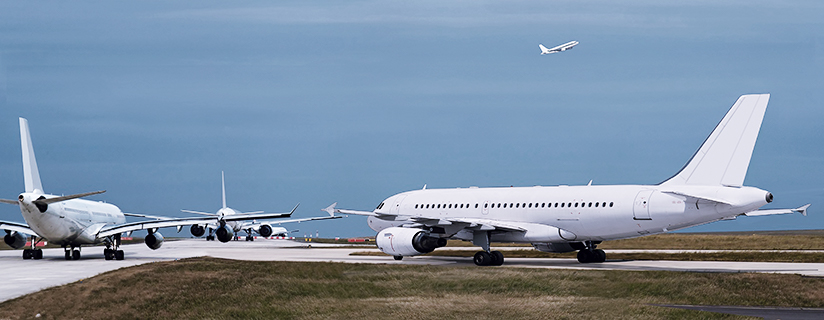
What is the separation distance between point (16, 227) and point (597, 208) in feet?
95.4

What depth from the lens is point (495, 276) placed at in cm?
2327

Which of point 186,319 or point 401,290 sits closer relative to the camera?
point 186,319

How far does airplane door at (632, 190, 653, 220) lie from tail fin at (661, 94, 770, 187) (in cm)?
179

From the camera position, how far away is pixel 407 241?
31672 millimetres

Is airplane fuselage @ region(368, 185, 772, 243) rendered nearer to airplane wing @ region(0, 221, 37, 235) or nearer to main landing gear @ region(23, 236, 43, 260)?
main landing gear @ region(23, 236, 43, 260)

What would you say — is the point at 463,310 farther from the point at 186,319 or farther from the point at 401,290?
the point at 186,319

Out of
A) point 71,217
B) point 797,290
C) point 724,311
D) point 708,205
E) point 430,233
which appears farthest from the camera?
point 71,217

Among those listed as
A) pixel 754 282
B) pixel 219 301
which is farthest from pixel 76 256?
pixel 754 282

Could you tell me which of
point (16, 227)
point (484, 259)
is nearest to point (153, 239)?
point (16, 227)

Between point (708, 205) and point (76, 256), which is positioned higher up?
point (708, 205)

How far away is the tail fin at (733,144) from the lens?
1030 inches

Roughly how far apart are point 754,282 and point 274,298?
12.0 meters

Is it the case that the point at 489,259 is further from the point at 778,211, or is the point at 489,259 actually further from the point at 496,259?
the point at 778,211

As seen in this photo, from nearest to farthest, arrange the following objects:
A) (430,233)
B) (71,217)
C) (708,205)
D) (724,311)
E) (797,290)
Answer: (724,311)
(797,290)
(708,205)
(430,233)
(71,217)
